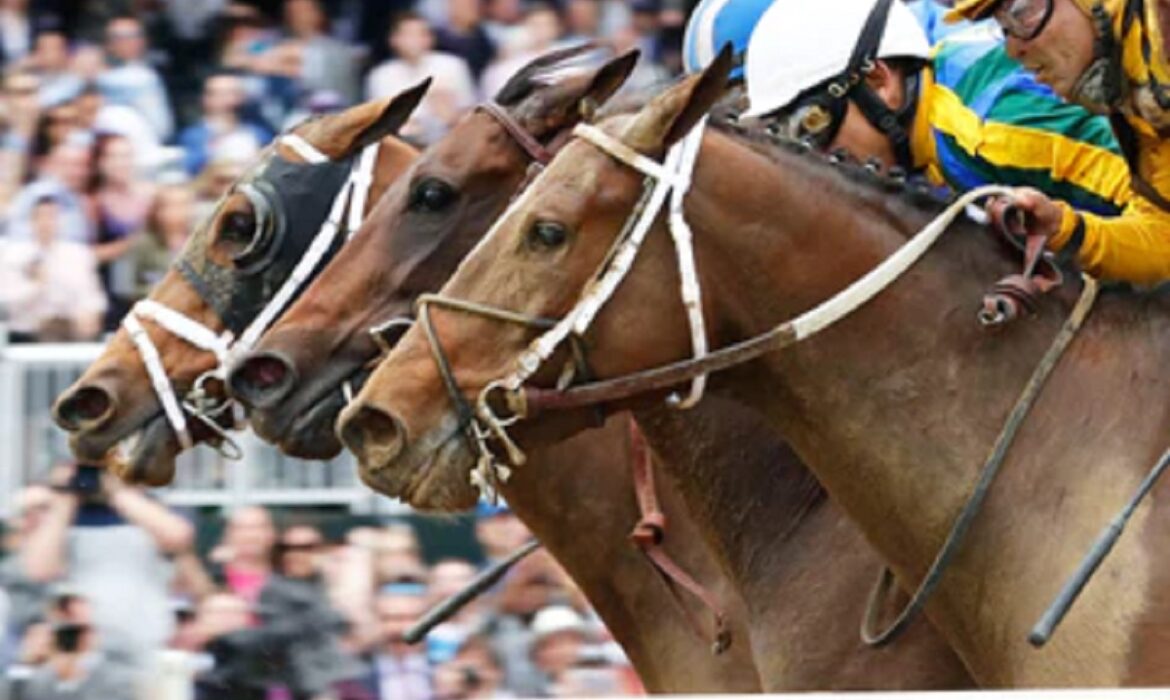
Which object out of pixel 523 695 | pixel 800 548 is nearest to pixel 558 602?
pixel 523 695

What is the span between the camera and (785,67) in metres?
6.05

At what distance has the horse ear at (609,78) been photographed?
20.5 ft

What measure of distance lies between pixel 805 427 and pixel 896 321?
25 centimetres

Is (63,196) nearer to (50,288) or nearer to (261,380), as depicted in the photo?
(50,288)

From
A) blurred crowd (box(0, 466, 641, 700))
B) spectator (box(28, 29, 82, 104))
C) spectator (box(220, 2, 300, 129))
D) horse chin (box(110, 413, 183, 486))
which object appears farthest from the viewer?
spectator (box(220, 2, 300, 129))

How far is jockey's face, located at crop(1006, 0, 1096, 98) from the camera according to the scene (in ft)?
17.5

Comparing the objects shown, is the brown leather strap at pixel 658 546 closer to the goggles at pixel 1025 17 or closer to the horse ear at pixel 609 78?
the horse ear at pixel 609 78

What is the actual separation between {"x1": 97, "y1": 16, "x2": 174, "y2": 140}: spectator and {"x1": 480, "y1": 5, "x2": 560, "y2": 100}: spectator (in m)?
1.18

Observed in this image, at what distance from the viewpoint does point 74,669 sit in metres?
8.15

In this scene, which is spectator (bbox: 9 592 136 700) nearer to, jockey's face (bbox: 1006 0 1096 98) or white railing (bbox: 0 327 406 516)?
white railing (bbox: 0 327 406 516)

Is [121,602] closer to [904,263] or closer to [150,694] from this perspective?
[150,694]

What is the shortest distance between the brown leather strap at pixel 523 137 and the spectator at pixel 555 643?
2.39 m

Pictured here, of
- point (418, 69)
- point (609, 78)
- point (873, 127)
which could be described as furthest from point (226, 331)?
point (418, 69)

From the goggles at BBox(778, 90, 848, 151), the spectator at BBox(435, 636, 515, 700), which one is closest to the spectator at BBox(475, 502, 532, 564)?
the spectator at BBox(435, 636, 515, 700)
